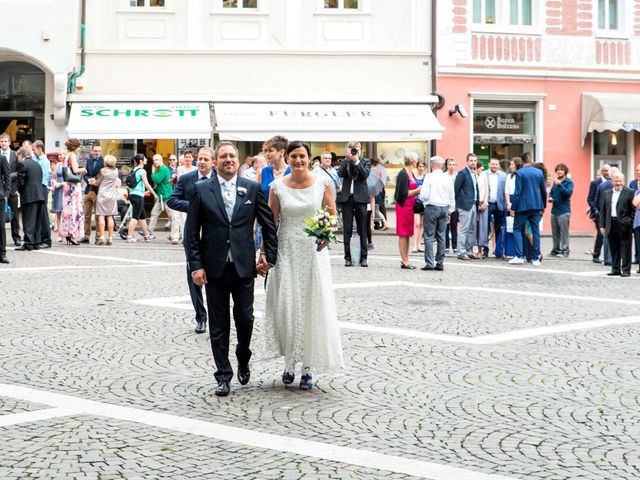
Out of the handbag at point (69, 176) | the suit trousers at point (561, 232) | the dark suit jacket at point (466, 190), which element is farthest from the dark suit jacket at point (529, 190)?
the handbag at point (69, 176)

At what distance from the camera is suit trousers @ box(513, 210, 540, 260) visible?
60.0ft

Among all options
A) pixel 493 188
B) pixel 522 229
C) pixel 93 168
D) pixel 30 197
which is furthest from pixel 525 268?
pixel 93 168

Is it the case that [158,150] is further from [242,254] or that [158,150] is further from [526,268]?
[242,254]

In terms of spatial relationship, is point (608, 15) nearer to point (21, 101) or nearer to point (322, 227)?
point (21, 101)

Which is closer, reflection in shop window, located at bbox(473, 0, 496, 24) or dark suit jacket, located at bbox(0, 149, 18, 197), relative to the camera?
dark suit jacket, located at bbox(0, 149, 18, 197)

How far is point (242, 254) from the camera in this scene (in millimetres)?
Result: 7371

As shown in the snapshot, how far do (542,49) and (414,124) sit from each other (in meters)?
4.64

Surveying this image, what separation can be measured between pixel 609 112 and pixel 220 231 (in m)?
22.5

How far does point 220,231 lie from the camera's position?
7336mm

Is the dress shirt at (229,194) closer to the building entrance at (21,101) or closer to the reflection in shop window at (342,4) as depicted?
the reflection in shop window at (342,4)

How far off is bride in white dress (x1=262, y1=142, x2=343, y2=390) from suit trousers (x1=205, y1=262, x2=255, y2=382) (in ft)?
0.51

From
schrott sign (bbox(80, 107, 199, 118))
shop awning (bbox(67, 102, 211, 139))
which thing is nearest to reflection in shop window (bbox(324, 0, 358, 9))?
shop awning (bbox(67, 102, 211, 139))

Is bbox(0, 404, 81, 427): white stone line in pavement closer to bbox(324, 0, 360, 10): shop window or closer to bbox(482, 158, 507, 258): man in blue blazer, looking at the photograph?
bbox(482, 158, 507, 258): man in blue blazer

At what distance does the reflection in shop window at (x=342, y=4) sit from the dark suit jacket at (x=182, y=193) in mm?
17966
